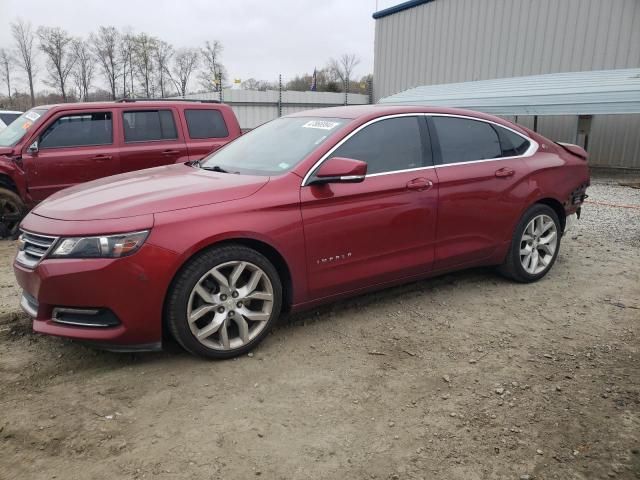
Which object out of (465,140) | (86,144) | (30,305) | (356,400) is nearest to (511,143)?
(465,140)

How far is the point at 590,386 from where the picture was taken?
2.94 meters

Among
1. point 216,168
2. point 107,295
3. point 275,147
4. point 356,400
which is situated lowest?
point 356,400

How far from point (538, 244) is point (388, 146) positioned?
1.88 metres

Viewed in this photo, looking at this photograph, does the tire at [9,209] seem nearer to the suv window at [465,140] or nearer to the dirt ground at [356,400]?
the dirt ground at [356,400]

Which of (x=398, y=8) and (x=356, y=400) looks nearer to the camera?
(x=356, y=400)

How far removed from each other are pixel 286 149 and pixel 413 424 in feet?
6.98

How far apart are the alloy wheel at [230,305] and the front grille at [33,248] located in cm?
88

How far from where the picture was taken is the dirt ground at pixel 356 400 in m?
2.30

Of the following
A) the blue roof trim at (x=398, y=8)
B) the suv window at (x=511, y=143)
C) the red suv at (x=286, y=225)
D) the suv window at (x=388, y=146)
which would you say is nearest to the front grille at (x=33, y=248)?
the red suv at (x=286, y=225)

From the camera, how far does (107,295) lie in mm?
2838

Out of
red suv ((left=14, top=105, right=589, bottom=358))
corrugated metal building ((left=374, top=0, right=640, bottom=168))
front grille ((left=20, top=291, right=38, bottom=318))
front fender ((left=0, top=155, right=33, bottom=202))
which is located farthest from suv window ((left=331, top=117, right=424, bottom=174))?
corrugated metal building ((left=374, top=0, right=640, bottom=168))

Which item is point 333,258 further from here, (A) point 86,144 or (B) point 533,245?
(A) point 86,144

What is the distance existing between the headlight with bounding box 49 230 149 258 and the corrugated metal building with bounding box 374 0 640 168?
15.8 meters

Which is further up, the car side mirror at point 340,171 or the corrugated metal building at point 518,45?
the corrugated metal building at point 518,45
